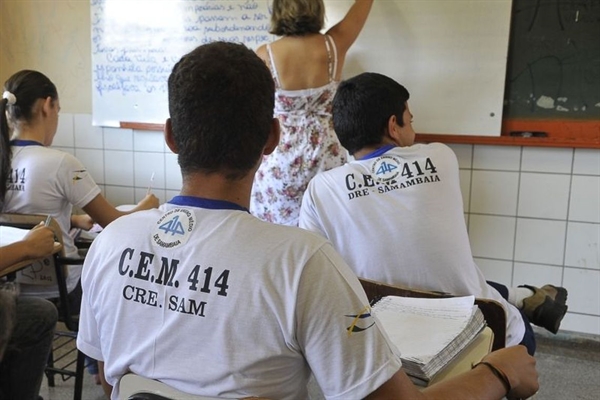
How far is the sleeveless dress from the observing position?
2.28 metres

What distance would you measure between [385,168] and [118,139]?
2120 mm

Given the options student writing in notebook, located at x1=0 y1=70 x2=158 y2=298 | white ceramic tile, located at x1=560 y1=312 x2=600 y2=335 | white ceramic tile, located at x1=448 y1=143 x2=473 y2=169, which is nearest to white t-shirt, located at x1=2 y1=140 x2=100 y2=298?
student writing in notebook, located at x1=0 y1=70 x2=158 y2=298

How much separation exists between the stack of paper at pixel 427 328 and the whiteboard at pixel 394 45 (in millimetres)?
1493

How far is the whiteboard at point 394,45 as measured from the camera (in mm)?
2404

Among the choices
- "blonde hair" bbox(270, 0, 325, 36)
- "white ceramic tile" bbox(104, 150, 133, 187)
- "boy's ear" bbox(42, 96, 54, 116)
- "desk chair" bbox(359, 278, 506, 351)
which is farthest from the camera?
"white ceramic tile" bbox(104, 150, 133, 187)

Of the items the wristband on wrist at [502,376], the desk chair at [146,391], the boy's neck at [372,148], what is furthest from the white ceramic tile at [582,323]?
the desk chair at [146,391]

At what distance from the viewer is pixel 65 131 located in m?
3.31

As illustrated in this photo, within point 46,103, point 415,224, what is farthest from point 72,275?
point 415,224

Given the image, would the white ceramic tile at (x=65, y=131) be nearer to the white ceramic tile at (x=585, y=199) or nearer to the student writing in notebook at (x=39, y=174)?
the student writing in notebook at (x=39, y=174)

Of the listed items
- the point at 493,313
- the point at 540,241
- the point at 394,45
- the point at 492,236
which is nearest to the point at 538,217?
the point at 540,241

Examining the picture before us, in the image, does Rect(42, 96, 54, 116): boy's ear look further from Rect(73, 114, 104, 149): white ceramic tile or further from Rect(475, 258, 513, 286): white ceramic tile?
Rect(475, 258, 513, 286): white ceramic tile

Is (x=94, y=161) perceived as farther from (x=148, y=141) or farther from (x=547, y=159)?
(x=547, y=159)

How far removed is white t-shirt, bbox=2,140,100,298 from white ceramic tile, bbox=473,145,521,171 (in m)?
1.58

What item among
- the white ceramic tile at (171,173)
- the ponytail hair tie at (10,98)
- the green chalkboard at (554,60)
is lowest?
the white ceramic tile at (171,173)
